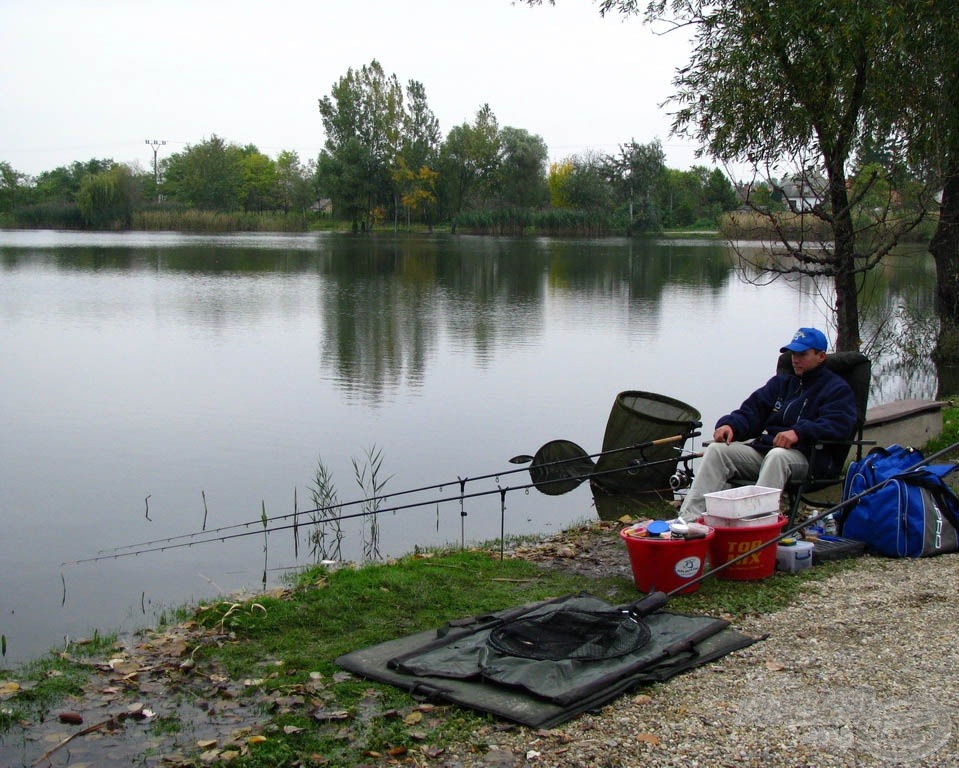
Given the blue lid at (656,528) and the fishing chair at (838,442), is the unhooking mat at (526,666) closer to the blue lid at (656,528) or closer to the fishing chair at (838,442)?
the blue lid at (656,528)

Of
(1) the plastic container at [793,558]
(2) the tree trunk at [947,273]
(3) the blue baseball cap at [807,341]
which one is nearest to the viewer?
(1) the plastic container at [793,558]

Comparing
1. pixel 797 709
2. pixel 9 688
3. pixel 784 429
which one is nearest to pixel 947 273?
pixel 784 429

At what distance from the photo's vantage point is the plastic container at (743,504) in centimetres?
529

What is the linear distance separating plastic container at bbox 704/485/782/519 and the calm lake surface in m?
1.57

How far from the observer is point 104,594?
7008 mm

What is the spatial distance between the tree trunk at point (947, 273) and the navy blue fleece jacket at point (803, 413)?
27.3 feet

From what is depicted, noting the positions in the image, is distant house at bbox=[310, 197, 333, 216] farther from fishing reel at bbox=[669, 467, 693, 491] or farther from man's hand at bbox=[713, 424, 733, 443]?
man's hand at bbox=[713, 424, 733, 443]

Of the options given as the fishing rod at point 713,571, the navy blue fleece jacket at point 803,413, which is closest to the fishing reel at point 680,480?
the navy blue fleece jacket at point 803,413

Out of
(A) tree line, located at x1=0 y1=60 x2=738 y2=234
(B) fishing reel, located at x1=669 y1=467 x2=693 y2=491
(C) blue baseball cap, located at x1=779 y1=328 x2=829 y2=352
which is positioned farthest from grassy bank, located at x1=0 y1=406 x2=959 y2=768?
(A) tree line, located at x1=0 y1=60 x2=738 y2=234

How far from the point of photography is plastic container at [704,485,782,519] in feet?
17.3

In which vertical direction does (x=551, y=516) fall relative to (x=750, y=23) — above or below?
below

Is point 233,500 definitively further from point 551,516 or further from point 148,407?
point 148,407

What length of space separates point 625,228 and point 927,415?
241 feet

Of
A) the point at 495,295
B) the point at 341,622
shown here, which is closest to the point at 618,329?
the point at 495,295
